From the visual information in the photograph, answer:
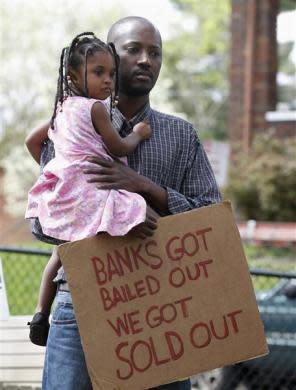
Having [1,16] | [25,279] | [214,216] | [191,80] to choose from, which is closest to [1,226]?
[1,16]

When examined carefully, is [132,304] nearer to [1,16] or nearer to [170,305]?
[170,305]

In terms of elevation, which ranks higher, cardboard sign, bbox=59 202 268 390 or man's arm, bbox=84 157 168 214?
man's arm, bbox=84 157 168 214

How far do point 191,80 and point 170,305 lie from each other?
A: 136 feet

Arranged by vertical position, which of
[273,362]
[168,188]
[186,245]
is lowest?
[273,362]

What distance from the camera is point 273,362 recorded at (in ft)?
19.8

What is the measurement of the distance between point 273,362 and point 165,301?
3064 mm

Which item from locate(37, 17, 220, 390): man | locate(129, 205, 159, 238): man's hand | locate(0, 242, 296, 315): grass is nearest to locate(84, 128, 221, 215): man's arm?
locate(37, 17, 220, 390): man

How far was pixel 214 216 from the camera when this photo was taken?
3.19 metres

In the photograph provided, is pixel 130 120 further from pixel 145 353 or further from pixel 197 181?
pixel 145 353

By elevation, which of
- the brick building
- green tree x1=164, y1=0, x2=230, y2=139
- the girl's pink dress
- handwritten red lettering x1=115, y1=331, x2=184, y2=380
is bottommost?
green tree x1=164, y1=0, x2=230, y2=139

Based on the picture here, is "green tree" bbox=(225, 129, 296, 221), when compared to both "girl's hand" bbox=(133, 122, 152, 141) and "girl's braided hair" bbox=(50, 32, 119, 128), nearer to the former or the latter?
"girl's hand" bbox=(133, 122, 152, 141)

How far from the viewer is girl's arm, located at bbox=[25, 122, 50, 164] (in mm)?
3426

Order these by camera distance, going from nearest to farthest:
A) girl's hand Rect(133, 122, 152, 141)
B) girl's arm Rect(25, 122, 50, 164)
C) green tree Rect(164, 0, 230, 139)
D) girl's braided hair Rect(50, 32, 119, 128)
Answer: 1. girl's braided hair Rect(50, 32, 119, 128)
2. girl's hand Rect(133, 122, 152, 141)
3. girl's arm Rect(25, 122, 50, 164)
4. green tree Rect(164, 0, 230, 139)

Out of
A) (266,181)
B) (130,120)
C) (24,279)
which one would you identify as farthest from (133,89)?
(266,181)
